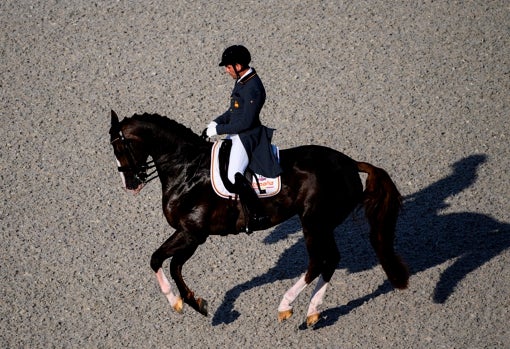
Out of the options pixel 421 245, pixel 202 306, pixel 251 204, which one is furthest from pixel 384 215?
pixel 202 306

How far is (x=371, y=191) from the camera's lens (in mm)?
8680

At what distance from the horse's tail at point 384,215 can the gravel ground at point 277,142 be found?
49 centimetres

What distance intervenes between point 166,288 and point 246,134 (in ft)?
6.64

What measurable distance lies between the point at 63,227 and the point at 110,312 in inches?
70.6

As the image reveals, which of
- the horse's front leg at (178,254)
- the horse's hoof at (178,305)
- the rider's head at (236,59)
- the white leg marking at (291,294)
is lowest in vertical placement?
the white leg marking at (291,294)

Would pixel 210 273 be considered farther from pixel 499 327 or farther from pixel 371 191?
pixel 499 327

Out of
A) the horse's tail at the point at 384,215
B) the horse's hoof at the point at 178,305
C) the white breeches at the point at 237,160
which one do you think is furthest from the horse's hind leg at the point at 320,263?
the horse's hoof at the point at 178,305

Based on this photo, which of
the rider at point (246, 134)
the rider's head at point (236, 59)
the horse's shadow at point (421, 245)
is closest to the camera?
the rider's head at point (236, 59)

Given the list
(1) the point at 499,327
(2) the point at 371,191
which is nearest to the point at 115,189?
(2) the point at 371,191

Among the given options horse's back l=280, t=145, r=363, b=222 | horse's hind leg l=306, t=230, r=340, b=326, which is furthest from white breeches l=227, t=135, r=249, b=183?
horse's hind leg l=306, t=230, r=340, b=326

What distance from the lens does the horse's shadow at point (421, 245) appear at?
918cm

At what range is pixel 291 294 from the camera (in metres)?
8.66

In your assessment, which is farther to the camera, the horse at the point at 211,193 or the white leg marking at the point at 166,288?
the white leg marking at the point at 166,288

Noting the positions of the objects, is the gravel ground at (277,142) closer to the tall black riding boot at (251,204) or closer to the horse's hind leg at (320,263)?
the horse's hind leg at (320,263)
